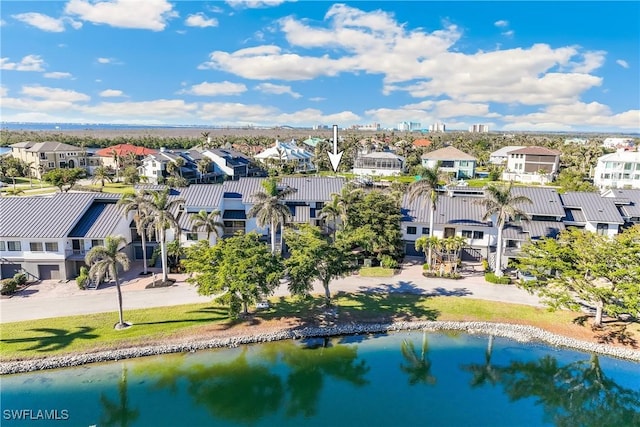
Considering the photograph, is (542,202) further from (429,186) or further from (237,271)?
(237,271)

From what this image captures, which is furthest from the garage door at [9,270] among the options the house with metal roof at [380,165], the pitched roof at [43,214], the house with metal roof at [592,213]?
the house with metal roof at [380,165]

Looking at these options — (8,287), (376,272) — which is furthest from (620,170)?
(8,287)

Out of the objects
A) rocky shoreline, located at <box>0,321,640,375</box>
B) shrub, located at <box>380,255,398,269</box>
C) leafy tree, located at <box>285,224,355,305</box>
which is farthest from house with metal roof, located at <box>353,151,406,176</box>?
rocky shoreline, located at <box>0,321,640,375</box>

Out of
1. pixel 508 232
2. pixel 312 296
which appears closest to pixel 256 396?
pixel 312 296

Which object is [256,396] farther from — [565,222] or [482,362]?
[565,222]

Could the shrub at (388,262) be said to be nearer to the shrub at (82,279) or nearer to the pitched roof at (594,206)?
the pitched roof at (594,206)

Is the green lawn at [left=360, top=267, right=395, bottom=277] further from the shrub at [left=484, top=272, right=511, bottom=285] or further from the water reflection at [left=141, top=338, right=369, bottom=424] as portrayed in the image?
the water reflection at [left=141, top=338, right=369, bottom=424]
